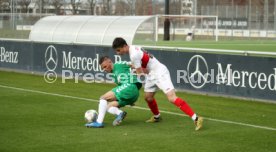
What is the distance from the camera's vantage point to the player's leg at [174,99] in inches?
489

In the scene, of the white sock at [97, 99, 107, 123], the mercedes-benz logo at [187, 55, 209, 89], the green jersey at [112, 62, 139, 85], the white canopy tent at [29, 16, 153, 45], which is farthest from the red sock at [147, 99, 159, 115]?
the white canopy tent at [29, 16, 153, 45]

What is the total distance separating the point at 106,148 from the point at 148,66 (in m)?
2.78

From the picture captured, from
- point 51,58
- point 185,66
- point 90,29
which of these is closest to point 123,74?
point 185,66

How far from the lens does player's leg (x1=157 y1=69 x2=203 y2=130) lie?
489 inches

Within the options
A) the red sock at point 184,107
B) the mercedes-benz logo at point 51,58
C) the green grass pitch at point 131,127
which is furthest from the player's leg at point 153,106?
the mercedes-benz logo at point 51,58

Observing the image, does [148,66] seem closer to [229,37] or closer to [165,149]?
[165,149]

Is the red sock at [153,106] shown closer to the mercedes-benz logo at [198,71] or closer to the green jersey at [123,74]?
the green jersey at [123,74]

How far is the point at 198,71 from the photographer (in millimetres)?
19125

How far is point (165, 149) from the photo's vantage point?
10.5 m

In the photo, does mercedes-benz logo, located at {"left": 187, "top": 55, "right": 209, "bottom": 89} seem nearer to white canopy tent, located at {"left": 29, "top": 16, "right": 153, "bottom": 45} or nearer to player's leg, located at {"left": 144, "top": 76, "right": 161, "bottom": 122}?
player's leg, located at {"left": 144, "top": 76, "right": 161, "bottom": 122}

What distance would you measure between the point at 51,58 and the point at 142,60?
1302 cm

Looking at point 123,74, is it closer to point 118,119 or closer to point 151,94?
point 151,94

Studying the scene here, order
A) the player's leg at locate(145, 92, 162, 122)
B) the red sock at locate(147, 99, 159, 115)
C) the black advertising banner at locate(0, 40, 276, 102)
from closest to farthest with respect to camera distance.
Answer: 1. the player's leg at locate(145, 92, 162, 122)
2. the red sock at locate(147, 99, 159, 115)
3. the black advertising banner at locate(0, 40, 276, 102)

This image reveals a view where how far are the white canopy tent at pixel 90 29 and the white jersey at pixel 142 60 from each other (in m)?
14.1
